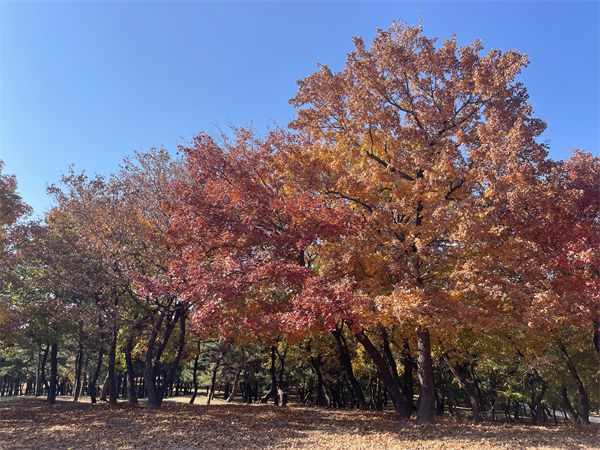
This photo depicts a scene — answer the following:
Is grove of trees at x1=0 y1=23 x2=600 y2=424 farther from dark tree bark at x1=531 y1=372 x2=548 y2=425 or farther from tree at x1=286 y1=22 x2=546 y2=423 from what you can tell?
dark tree bark at x1=531 y1=372 x2=548 y2=425

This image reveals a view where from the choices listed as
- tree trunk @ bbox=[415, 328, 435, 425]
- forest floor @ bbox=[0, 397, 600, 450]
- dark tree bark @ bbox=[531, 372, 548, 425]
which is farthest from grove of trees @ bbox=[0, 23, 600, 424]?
dark tree bark @ bbox=[531, 372, 548, 425]

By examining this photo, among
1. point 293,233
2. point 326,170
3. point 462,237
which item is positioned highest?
point 326,170

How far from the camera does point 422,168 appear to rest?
41.5ft

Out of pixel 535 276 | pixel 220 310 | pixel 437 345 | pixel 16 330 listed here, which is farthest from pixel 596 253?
pixel 16 330

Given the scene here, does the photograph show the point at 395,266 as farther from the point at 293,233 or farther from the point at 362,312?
the point at 293,233

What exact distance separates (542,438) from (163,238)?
1513 centimetres

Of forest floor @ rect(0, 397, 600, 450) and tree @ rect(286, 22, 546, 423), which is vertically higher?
tree @ rect(286, 22, 546, 423)

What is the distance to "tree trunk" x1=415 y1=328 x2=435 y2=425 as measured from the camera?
1279 centimetres

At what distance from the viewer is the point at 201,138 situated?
50.2ft

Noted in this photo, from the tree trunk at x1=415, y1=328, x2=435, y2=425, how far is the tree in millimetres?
36

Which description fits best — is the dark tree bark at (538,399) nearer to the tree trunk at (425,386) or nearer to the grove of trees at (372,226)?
the grove of trees at (372,226)

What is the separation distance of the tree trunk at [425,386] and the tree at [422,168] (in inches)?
1.4

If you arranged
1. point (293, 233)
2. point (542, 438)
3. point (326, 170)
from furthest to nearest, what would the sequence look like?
point (326, 170)
point (293, 233)
point (542, 438)

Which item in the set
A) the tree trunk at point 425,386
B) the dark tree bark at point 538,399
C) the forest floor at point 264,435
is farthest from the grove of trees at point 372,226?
the dark tree bark at point 538,399
